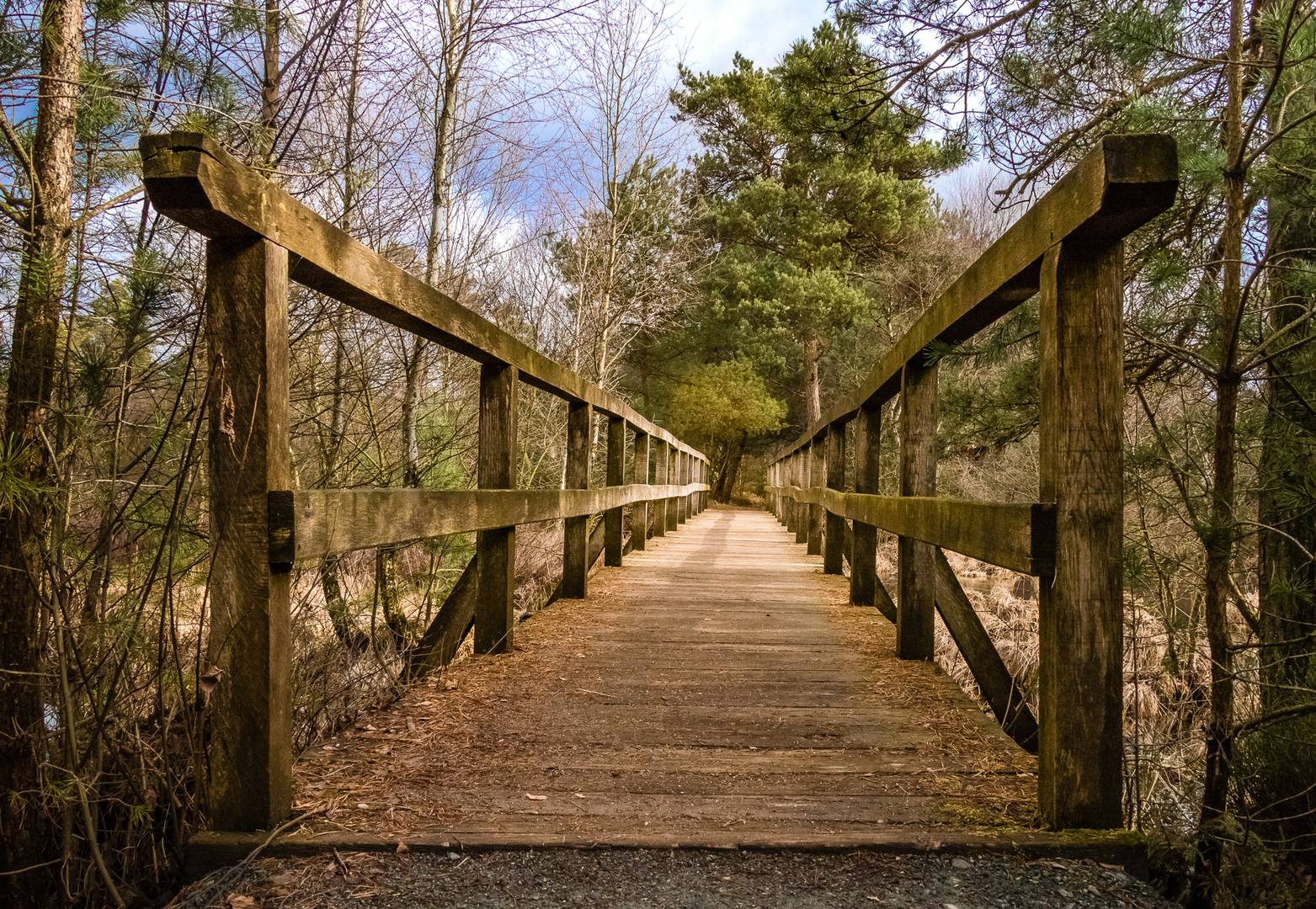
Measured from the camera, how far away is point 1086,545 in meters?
1.73

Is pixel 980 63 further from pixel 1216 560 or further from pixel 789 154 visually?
pixel 789 154

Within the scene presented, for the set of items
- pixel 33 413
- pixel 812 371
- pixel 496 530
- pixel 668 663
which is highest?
pixel 812 371

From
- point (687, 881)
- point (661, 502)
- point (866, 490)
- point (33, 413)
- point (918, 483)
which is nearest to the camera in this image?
point (687, 881)

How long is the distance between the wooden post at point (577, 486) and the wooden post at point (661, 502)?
4.60 m

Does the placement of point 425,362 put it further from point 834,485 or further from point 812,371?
point 812,371

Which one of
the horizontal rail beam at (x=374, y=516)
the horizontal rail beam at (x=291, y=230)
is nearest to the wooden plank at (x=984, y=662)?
the horizontal rail beam at (x=374, y=516)

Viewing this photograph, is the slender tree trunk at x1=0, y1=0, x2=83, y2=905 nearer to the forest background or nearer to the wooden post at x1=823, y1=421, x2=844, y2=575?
the forest background

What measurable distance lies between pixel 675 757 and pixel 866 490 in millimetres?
2395

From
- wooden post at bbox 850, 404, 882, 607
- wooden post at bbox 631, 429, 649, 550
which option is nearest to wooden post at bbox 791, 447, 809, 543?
wooden post at bbox 631, 429, 649, 550

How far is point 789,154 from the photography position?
75.5ft

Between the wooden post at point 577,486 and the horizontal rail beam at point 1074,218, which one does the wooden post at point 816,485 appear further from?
the horizontal rail beam at point 1074,218

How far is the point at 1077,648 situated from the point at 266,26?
13.6 feet

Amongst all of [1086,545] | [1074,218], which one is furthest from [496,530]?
[1074,218]

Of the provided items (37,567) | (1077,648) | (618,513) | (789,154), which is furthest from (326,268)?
(789,154)
